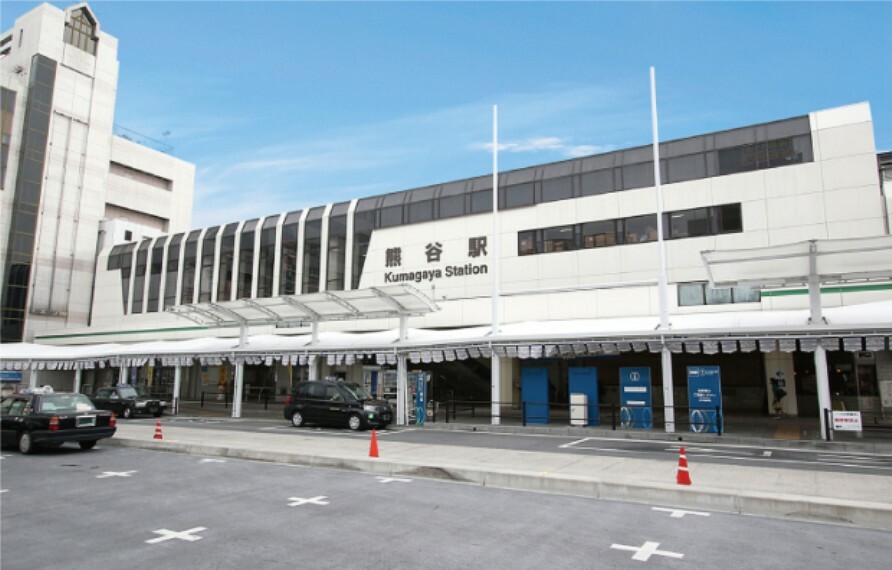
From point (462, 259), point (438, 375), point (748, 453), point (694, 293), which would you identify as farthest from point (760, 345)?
point (438, 375)

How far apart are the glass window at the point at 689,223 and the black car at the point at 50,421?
22200 mm

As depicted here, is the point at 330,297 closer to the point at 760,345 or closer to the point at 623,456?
the point at 623,456

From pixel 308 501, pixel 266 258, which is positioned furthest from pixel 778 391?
pixel 266 258

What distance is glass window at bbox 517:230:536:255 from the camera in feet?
92.7

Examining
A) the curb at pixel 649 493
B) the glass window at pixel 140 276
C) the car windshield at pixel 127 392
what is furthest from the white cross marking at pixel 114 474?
the glass window at pixel 140 276

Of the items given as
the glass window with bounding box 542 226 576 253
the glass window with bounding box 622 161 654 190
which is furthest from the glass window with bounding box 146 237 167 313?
the glass window with bounding box 622 161 654 190

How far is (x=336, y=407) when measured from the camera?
20828mm

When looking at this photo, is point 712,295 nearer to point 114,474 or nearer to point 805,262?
point 805,262

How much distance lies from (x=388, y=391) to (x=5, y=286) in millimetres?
40581

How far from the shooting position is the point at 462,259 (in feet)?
98.1

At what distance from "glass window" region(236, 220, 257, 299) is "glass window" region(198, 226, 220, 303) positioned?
2.81 metres

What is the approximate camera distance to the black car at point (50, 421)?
14.0 m

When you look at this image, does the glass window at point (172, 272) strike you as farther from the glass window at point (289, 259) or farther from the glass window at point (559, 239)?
the glass window at point (559, 239)

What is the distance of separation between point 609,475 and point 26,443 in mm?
13790
